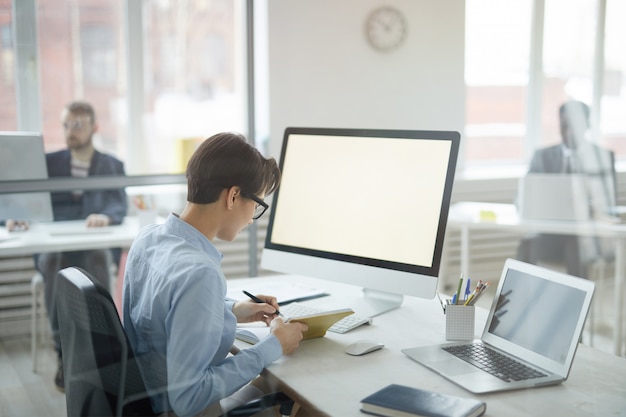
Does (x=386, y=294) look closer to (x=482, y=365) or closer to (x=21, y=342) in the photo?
(x=482, y=365)

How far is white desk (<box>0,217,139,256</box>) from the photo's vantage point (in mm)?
3074

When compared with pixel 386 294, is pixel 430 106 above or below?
above

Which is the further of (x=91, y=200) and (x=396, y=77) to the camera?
(x=396, y=77)

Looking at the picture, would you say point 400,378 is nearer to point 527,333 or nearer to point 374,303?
point 527,333

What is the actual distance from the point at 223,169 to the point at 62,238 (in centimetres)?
182

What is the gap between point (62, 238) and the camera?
3123mm

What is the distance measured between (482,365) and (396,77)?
2.69 metres

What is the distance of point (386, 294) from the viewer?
1.97 m

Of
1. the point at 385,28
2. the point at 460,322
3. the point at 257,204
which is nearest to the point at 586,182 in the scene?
the point at 385,28

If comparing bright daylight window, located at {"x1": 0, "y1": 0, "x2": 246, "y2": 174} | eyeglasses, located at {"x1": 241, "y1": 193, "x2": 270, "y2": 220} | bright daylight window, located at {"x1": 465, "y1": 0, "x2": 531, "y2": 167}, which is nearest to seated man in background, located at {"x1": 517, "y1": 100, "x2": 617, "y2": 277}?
bright daylight window, located at {"x1": 465, "y1": 0, "x2": 531, "y2": 167}

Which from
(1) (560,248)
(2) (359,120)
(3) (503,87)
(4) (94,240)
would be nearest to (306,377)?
(4) (94,240)

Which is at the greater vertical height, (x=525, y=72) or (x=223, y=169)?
(x=525, y=72)

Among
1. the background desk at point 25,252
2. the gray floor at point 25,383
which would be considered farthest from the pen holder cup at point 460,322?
the background desk at point 25,252

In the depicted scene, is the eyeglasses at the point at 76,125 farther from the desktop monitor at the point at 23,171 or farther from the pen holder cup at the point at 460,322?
the pen holder cup at the point at 460,322
